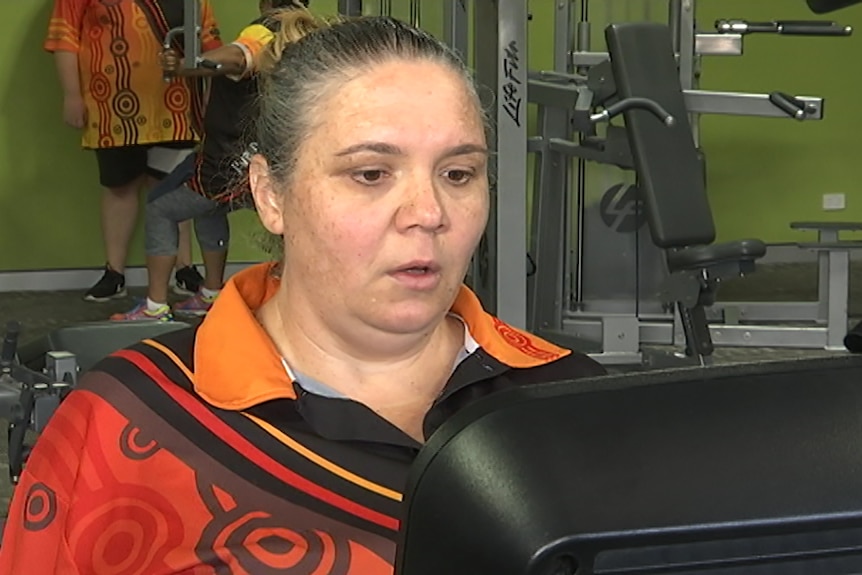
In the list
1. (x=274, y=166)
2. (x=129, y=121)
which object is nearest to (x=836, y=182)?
(x=129, y=121)

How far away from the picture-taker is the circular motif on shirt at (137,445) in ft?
3.59

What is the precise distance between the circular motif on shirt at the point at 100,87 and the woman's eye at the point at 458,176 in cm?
406

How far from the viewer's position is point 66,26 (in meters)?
4.88

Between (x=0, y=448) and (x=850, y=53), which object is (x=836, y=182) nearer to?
(x=850, y=53)

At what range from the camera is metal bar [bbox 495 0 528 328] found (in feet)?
10.1

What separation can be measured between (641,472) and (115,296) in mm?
5010

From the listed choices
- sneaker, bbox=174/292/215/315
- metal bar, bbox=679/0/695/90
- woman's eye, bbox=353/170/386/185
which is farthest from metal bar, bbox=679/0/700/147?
woman's eye, bbox=353/170/386/185

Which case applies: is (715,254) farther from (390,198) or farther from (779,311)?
(390,198)

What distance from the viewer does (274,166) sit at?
1164 mm

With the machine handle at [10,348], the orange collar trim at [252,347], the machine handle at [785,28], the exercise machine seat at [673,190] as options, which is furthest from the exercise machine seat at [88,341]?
the machine handle at [785,28]

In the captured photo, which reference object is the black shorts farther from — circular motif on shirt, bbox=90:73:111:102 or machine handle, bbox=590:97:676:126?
machine handle, bbox=590:97:676:126

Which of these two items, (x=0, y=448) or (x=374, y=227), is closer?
(x=374, y=227)

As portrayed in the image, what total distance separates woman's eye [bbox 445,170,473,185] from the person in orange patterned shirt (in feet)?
12.7

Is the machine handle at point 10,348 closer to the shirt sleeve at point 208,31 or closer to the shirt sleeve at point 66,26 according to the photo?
the shirt sleeve at point 208,31
